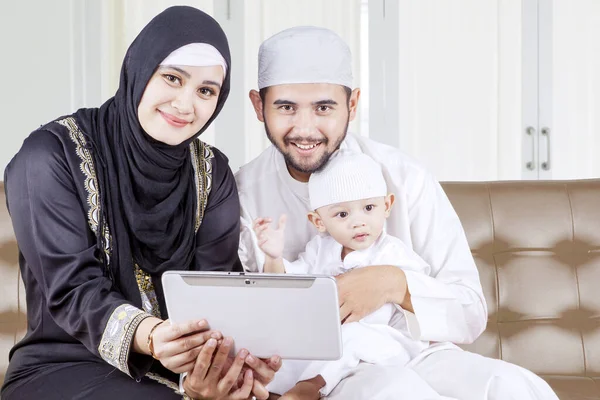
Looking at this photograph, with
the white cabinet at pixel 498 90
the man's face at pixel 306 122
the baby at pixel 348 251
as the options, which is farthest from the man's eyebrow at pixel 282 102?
the white cabinet at pixel 498 90

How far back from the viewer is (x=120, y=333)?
1.72 m

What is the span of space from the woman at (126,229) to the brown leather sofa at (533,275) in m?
0.60

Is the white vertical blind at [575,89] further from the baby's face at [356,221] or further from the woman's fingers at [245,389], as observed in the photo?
the woman's fingers at [245,389]

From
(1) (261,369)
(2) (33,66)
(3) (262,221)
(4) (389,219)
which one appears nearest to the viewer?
(1) (261,369)

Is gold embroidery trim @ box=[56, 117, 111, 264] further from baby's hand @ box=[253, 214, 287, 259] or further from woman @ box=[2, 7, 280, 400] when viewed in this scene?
baby's hand @ box=[253, 214, 287, 259]

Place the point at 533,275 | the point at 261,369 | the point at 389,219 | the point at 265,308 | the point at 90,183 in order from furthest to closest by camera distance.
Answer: the point at 533,275 → the point at 389,219 → the point at 90,183 → the point at 261,369 → the point at 265,308

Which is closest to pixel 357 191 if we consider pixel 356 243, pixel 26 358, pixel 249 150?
pixel 356 243

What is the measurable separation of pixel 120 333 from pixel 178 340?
139 millimetres

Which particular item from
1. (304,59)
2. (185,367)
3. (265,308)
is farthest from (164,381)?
(304,59)

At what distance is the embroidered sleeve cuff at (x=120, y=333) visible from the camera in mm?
1725

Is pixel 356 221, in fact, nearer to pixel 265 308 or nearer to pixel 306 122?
pixel 306 122

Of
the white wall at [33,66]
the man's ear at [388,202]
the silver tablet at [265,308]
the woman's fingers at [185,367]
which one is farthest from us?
the white wall at [33,66]

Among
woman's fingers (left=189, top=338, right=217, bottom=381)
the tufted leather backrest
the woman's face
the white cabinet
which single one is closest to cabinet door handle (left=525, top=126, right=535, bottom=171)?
the white cabinet

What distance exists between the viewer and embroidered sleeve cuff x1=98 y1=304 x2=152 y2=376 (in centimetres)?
172
